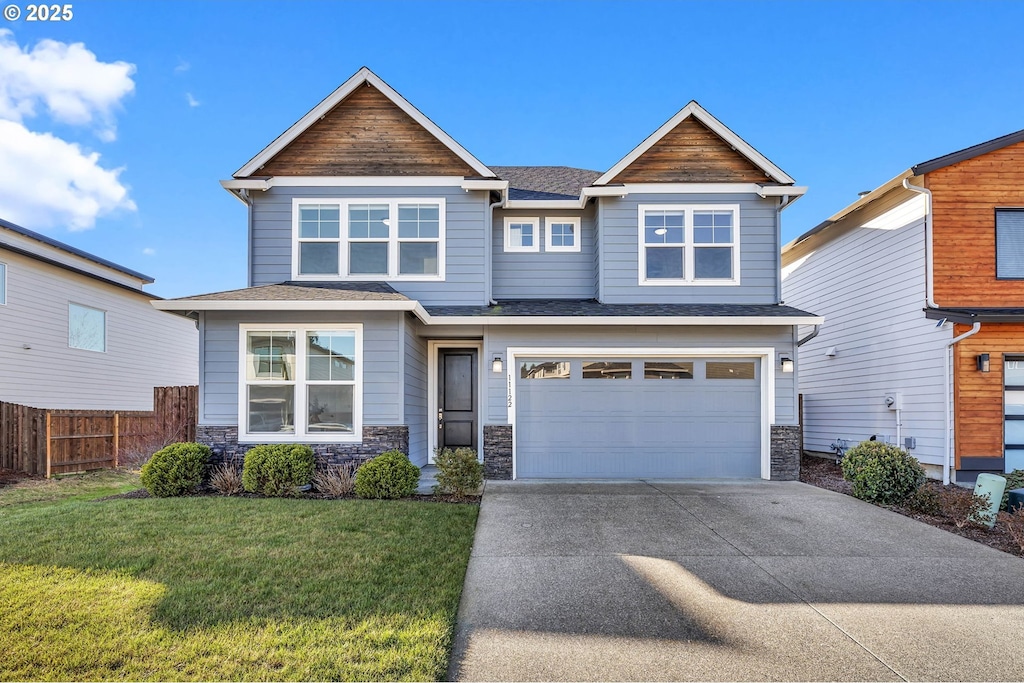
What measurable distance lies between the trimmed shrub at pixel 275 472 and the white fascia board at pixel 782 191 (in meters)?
9.21

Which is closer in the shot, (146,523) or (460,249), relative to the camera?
(146,523)

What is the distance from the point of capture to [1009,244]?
1044cm

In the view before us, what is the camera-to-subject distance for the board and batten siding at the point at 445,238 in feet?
35.1

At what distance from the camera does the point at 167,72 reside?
45.2 feet

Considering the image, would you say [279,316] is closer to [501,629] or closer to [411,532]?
[411,532]

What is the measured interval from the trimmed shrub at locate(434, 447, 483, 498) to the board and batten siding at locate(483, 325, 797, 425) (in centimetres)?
196

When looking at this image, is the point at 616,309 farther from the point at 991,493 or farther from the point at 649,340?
the point at 991,493

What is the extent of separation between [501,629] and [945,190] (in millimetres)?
11061

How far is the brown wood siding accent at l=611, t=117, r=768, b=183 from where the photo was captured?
11.1 meters

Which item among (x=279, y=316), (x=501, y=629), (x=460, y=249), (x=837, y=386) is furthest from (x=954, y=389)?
(x=279, y=316)

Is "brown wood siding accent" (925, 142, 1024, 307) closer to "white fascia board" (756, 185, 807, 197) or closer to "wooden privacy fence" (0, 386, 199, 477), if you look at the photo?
"white fascia board" (756, 185, 807, 197)

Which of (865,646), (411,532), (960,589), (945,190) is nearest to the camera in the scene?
(865,646)

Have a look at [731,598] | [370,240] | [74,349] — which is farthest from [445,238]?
[74,349]

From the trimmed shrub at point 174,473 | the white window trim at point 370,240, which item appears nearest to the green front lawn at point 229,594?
the trimmed shrub at point 174,473
